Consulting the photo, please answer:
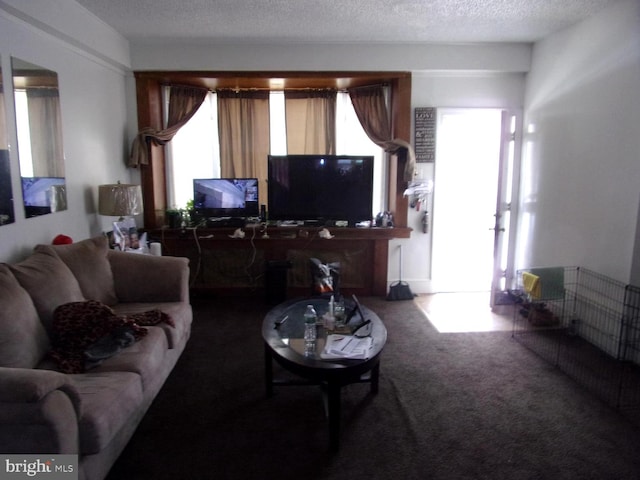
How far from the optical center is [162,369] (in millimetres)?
2596

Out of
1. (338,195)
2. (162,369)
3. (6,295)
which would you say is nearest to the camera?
(6,295)

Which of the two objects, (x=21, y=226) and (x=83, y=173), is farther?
(x=83, y=173)

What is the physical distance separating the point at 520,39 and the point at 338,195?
234 centimetres

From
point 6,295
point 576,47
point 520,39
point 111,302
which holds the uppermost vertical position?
point 520,39

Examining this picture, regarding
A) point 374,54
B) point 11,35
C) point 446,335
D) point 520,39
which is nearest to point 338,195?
point 374,54

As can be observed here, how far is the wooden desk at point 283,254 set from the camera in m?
4.55

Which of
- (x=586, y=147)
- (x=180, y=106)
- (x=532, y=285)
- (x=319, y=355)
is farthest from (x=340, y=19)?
(x=319, y=355)

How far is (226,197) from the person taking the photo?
4.57 meters

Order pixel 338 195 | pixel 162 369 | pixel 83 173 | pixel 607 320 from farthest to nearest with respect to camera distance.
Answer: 1. pixel 338 195
2. pixel 83 173
3. pixel 607 320
4. pixel 162 369

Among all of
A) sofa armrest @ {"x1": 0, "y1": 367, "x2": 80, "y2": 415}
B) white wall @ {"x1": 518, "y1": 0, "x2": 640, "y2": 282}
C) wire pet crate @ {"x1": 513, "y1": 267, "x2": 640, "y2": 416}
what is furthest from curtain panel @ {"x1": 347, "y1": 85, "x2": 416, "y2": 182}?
sofa armrest @ {"x1": 0, "y1": 367, "x2": 80, "y2": 415}

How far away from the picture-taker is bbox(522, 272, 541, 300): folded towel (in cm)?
350

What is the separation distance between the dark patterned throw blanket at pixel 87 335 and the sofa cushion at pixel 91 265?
0.46 m

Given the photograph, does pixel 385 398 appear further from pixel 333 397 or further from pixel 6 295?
pixel 6 295

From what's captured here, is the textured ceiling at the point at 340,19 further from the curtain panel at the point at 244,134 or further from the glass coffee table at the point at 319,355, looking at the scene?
the glass coffee table at the point at 319,355
